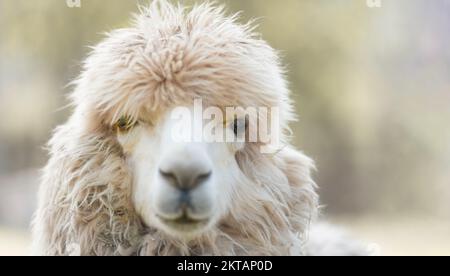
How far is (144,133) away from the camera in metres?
1.86

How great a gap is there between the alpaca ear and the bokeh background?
2837 millimetres

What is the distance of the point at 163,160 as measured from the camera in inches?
67.7

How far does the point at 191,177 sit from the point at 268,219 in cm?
41

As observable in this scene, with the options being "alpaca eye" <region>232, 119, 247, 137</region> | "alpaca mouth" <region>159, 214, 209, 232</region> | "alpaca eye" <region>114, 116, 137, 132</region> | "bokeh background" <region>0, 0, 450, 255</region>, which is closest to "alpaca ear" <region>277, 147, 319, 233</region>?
"alpaca eye" <region>232, 119, 247, 137</region>

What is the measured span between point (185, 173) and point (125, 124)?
31 centimetres

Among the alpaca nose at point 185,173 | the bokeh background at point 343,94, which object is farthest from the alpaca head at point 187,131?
the bokeh background at point 343,94

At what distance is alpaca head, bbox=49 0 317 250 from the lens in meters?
1.76

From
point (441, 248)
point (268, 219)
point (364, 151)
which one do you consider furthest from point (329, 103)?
point (268, 219)

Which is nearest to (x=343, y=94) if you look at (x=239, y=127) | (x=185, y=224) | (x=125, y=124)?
(x=239, y=127)

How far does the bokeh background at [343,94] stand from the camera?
5.27 meters

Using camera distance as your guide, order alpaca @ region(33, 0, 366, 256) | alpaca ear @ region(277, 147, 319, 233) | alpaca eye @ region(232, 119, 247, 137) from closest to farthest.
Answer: alpaca @ region(33, 0, 366, 256), alpaca eye @ region(232, 119, 247, 137), alpaca ear @ region(277, 147, 319, 233)

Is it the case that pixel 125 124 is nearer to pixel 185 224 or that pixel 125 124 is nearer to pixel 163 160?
pixel 163 160

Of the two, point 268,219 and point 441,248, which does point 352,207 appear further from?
point 268,219

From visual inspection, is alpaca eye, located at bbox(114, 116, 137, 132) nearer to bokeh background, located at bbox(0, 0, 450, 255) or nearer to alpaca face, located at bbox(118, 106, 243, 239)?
alpaca face, located at bbox(118, 106, 243, 239)
